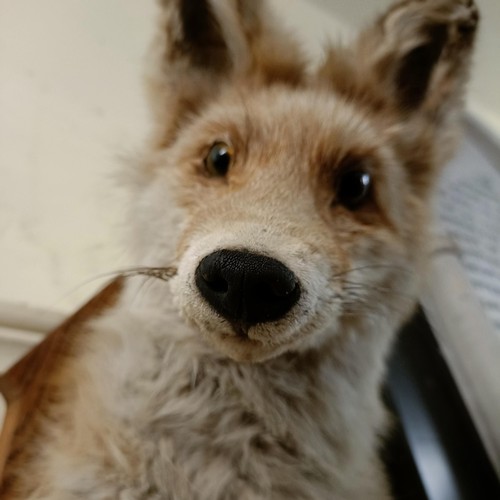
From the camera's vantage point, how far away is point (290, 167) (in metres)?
0.74

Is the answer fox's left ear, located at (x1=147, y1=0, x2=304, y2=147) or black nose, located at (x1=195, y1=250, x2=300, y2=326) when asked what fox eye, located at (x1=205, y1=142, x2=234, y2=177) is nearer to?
fox's left ear, located at (x1=147, y1=0, x2=304, y2=147)

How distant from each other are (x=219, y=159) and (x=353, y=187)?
0.68 feet

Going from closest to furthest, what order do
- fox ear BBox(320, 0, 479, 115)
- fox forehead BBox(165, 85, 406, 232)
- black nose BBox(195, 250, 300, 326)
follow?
black nose BBox(195, 250, 300, 326) < fox forehead BBox(165, 85, 406, 232) < fox ear BBox(320, 0, 479, 115)

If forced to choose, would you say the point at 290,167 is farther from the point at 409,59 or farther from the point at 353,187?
the point at 409,59

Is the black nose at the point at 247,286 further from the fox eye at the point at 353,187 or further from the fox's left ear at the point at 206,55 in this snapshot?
the fox's left ear at the point at 206,55

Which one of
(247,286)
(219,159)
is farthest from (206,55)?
(247,286)

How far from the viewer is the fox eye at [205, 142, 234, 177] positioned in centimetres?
79

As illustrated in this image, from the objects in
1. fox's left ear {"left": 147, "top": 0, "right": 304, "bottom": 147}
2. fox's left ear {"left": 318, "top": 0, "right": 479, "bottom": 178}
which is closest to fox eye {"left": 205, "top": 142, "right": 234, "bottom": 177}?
fox's left ear {"left": 147, "top": 0, "right": 304, "bottom": 147}

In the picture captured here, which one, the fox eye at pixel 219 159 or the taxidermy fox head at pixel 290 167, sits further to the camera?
the fox eye at pixel 219 159

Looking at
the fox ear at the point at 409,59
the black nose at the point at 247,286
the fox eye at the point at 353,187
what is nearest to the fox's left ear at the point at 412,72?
the fox ear at the point at 409,59

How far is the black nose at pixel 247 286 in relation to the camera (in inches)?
20.9

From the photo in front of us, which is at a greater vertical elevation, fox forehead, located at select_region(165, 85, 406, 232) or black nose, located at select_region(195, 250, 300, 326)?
fox forehead, located at select_region(165, 85, 406, 232)

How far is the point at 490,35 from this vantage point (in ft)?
5.87

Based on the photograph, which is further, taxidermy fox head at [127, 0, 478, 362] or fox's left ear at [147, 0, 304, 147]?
fox's left ear at [147, 0, 304, 147]
